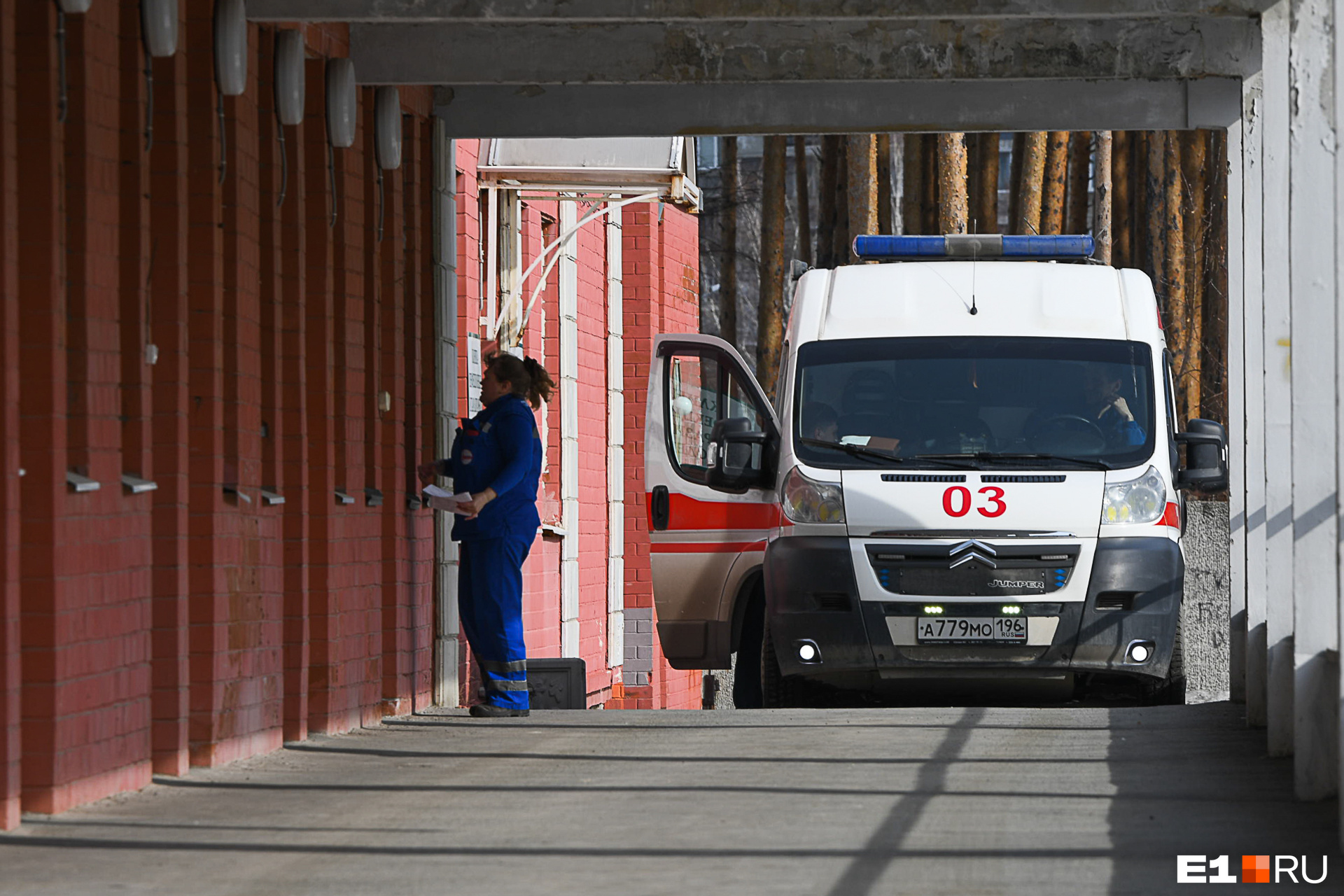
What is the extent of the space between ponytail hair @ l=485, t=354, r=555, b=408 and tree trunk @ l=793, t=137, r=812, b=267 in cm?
2117

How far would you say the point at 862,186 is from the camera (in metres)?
26.5

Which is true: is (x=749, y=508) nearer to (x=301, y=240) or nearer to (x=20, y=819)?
(x=301, y=240)

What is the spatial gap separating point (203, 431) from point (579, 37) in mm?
3481

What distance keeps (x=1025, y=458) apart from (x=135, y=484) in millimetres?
5352

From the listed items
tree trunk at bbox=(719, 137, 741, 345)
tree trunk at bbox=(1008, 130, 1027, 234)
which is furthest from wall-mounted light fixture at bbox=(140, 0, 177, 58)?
tree trunk at bbox=(719, 137, 741, 345)

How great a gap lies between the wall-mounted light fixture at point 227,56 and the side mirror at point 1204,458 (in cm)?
567

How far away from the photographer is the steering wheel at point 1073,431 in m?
11.9

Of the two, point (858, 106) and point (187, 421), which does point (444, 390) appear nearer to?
point (858, 106)

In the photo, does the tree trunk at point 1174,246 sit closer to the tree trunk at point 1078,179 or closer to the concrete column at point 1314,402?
the tree trunk at point 1078,179

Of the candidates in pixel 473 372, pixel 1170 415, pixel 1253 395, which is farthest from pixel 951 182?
pixel 1253 395

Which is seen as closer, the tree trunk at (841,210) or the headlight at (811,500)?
the headlight at (811,500)

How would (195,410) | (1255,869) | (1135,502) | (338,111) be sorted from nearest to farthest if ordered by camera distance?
(1255,869)
(195,410)
(338,111)
(1135,502)

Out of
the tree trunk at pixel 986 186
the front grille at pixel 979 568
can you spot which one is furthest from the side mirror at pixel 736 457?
the tree trunk at pixel 986 186

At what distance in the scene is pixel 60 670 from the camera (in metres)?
7.32
